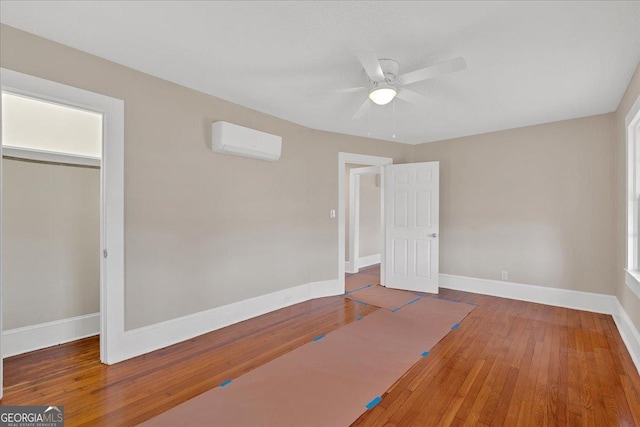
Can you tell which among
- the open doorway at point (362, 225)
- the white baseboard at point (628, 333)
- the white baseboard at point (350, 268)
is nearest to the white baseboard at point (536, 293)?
the white baseboard at point (628, 333)

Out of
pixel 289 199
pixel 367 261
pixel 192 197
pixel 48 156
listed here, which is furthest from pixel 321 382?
pixel 367 261

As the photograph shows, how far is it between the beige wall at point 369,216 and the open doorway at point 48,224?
5.09m

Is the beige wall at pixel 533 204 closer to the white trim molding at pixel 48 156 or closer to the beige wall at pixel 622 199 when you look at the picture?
the beige wall at pixel 622 199

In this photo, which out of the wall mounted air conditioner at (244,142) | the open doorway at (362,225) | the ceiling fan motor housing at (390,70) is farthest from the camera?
the open doorway at (362,225)

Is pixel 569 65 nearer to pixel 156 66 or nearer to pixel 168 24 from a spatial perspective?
pixel 168 24

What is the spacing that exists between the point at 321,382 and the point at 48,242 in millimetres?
2877

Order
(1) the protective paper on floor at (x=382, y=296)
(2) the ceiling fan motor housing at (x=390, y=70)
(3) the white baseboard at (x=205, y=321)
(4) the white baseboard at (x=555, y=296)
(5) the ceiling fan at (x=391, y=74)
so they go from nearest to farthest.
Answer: (5) the ceiling fan at (x=391, y=74), (2) the ceiling fan motor housing at (x=390, y=70), (3) the white baseboard at (x=205, y=321), (4) the white baseboard at (x=555, y=296), (1) the protective paper on floor at (x=382, y=296)

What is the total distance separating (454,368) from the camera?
2475 millimetres

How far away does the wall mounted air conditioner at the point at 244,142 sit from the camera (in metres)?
3.22

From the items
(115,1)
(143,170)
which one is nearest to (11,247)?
(143,170)

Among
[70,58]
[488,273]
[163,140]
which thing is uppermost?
[70,58]

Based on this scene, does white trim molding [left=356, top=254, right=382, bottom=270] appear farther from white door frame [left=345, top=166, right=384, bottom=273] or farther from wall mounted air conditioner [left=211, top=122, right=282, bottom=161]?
wall mounted air conditioner [left=211, top=122, right=282, bottom=161]

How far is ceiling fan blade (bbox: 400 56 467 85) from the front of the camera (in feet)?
6.83

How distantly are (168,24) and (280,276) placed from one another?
117 inches
